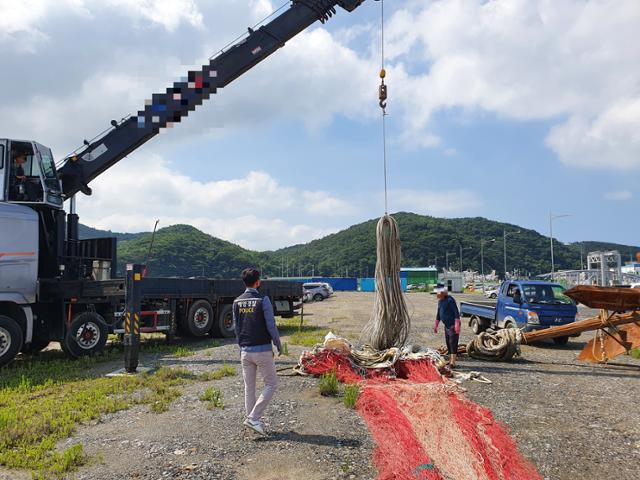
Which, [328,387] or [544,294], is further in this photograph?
[544,294]

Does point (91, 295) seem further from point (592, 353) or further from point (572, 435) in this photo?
point (592, 353)

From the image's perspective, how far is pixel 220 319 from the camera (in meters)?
16.2

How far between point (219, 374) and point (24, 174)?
6756mm

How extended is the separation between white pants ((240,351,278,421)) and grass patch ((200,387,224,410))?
1390mm

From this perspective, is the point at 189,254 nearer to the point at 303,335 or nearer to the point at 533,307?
the point at 303,335

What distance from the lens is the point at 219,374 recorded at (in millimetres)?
9805

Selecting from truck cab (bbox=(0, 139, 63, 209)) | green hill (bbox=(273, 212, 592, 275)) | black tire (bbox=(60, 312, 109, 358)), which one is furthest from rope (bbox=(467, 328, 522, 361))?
green hill (bbox=(273, 212, 592, 275))

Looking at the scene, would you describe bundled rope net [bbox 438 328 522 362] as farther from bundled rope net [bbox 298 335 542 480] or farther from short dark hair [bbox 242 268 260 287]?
short dark hair [bbox 242 268 260 287]

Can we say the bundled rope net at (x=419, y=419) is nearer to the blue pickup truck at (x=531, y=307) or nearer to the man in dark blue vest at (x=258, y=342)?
the man in dark blue vest at (x=258, y=342)

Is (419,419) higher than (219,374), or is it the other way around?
(419,419)

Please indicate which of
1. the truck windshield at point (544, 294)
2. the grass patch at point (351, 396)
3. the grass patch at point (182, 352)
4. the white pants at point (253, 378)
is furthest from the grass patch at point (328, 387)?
the truck windshield at point (544, 294)

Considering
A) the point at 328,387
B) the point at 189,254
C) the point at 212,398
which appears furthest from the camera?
the point at 189,254

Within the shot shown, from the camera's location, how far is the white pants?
19.7 feet

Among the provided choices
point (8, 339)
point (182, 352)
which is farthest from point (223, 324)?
point (8, 339)
